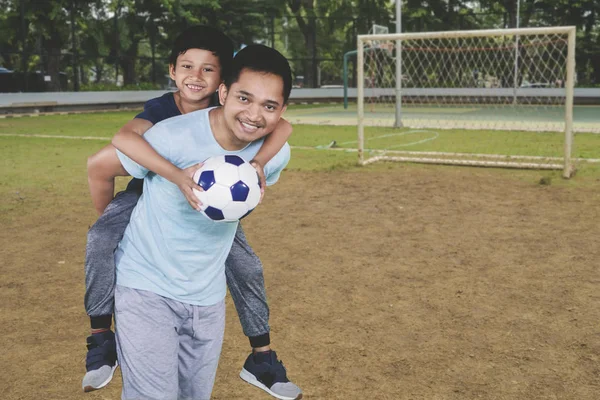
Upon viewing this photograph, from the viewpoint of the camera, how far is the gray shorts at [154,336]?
2227mm

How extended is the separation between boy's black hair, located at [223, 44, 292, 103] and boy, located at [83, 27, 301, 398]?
30 cm

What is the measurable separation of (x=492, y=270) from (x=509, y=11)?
105 ft

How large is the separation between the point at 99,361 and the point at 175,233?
3.01 feet

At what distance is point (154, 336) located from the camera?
2.23 metres

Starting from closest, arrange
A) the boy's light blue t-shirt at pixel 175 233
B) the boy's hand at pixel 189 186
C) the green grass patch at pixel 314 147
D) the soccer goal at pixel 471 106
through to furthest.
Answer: the boy's hand at pixel 189 186
the boy's light blue t-shirt at pixel 175 233
the green grass patch at pixel 314 147
the soccer goal at pixel 471 106

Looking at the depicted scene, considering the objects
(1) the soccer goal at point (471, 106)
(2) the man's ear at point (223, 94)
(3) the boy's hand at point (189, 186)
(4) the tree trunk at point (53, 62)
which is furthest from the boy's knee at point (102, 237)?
(4) the tree trunk at point (53, 62)

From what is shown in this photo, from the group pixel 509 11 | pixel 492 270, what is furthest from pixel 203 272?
pixel 509 11

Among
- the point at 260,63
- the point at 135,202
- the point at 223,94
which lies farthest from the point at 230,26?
the point at 260,63

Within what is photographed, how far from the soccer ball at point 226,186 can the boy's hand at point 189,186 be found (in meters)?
0.01

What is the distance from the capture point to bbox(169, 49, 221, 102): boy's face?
300cm

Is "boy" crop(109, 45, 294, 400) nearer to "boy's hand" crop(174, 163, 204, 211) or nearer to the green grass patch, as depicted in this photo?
"boy's hand" crop(174, 163, 204, 211)

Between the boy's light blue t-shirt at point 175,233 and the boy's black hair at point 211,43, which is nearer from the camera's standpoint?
the boy's light blue t-shirt at point 175,233

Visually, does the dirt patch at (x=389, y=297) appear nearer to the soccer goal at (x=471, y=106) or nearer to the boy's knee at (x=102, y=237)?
the boy's knee at (x=102, y=237)

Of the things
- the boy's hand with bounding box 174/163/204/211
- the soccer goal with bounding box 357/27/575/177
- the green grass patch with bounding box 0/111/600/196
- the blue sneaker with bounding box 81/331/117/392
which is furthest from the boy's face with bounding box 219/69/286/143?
the soccer goal with bounding box 357/27/575/177
